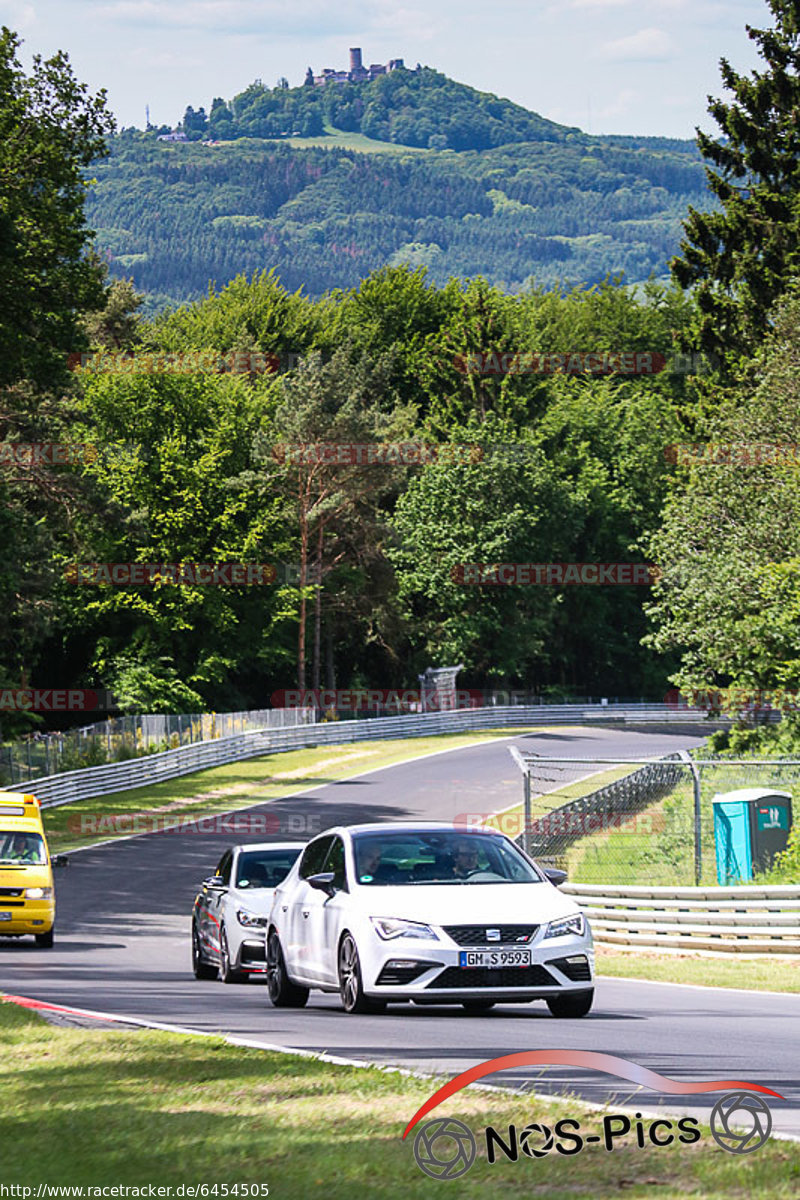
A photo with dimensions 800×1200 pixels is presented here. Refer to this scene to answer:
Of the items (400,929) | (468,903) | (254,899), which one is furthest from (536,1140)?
(254,899)

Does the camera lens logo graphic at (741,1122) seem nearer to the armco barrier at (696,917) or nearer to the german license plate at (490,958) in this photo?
the german license plate at (490,958)

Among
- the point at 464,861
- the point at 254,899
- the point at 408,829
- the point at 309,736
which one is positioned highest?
the point at 408,829

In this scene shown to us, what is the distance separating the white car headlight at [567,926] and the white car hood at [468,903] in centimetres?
4

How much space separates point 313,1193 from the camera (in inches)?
243

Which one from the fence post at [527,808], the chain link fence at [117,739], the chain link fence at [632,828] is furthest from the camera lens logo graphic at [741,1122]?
the chain link fence at [117,739]

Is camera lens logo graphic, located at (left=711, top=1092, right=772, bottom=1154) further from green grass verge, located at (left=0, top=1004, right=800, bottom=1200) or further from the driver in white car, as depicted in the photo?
the driver in white car

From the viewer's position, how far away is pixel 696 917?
21.7 meters

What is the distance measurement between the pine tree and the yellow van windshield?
36391mm

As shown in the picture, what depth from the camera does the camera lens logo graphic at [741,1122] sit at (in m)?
7.02

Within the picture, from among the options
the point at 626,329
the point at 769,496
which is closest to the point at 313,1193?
the point at 769,496

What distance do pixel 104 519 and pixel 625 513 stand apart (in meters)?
48.4

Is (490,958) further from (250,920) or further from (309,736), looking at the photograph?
(309,736)

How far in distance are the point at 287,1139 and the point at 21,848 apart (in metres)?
16.5

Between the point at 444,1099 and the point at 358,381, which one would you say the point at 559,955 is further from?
the point at 358,381
